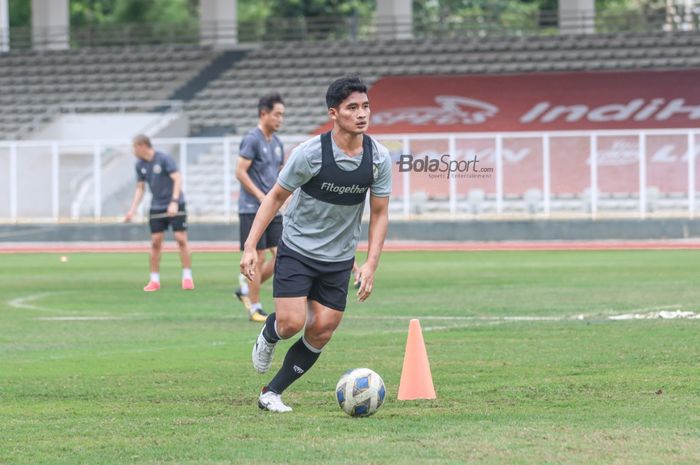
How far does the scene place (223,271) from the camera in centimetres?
2456

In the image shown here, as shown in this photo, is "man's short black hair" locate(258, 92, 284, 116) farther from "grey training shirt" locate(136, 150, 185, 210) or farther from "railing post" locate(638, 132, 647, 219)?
"railing post" locate(638, 132, 647, 219)

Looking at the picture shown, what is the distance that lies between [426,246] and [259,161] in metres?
18.3

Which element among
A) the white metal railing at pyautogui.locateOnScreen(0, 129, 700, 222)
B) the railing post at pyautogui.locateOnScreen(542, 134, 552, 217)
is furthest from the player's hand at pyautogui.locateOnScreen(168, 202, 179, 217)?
the railing post at pyautogui.locateOnScreen(542, 134, 552, 217)

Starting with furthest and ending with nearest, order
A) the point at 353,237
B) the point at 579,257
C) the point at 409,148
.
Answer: the point at 409,148 < the point at 579,257 < the point at 353,237

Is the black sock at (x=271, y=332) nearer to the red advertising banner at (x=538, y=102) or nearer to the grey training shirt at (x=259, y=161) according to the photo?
the grey training shirt at (x=259, y=161)

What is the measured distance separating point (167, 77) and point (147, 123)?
407 cm

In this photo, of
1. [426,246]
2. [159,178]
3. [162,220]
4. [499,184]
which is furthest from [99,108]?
[162,220]

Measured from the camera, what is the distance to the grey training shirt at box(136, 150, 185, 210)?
64.4ft

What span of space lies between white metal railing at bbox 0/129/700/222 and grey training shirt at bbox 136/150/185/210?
1459cm

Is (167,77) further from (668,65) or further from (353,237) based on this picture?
(353,237)

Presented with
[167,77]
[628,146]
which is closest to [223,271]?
[628,146]

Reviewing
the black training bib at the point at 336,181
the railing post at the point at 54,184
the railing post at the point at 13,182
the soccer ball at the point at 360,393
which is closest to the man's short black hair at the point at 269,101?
the black training bib at the point at 336,181

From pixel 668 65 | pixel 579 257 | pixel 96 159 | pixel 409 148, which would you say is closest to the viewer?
pixel 579 257

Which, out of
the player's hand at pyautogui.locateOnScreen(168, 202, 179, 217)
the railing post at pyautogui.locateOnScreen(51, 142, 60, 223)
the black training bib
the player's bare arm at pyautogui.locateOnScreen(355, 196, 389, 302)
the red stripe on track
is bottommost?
the red stripe on track
